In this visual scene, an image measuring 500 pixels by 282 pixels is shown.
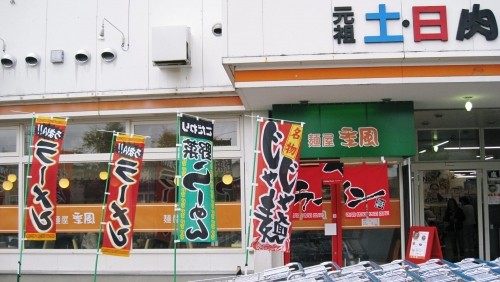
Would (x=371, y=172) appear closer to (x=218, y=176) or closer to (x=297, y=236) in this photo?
(x=297, y=236)

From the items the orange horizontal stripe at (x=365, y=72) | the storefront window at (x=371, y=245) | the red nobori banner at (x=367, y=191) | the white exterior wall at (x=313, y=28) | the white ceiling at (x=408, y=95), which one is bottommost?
the storefront window at (x=371, y=245)

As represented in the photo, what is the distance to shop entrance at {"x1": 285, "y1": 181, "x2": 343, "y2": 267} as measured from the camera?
10129mm

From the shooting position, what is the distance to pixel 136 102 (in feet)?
34.1

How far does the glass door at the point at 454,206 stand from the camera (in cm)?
1260

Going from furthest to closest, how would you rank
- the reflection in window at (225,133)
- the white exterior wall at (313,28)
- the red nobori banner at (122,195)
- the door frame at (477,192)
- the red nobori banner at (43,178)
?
the door frame at (477,192) < the reflection in window at (225,133) < the red nobori banner at (43,178) < the red nobori banner at (122,195) < the white exterior wall at (313,28)

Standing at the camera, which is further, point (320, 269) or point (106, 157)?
point (106, 157)

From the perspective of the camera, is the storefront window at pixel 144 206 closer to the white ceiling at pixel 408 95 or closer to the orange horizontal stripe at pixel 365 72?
the white ceiling at pixel 408 95

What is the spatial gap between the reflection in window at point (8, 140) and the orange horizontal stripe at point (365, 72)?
17.2 ft

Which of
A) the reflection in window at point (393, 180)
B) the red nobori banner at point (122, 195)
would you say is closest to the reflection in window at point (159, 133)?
the red nobori banner at point (122, 195)

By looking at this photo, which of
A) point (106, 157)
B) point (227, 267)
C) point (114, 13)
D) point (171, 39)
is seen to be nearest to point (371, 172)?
point (227, 267)

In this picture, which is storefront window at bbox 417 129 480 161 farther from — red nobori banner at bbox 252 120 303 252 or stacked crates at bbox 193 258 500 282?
stacked crates at bbox 193 258 500 282

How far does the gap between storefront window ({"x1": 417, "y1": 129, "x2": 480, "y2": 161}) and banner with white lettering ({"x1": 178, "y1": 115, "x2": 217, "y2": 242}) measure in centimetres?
600

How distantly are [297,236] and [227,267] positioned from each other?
1.35 metres

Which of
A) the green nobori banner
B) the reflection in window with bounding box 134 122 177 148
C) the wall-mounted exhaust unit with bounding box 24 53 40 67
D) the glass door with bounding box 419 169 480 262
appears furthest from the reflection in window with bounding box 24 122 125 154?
the glass door with bounding box 419 169 480 262
